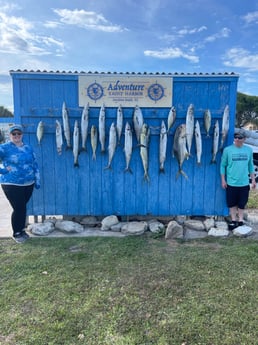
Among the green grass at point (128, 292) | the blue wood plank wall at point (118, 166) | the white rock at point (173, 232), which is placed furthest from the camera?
the blue wood plank wall at point (118, 166)

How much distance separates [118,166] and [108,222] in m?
1.00

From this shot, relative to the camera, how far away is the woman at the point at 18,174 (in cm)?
426

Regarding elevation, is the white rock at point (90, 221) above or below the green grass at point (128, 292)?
above

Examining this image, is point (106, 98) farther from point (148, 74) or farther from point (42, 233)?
point (42, 233)

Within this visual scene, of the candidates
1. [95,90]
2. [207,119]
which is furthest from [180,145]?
[95,90]

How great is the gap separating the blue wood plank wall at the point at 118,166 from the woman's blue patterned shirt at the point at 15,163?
0.63 meters

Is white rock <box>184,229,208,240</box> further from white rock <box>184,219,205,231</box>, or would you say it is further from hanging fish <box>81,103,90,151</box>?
hanging fish <box>81,103,90,151</box>

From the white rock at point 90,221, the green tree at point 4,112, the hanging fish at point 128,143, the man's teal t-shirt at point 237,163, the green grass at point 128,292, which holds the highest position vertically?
the green tree at point 4,112

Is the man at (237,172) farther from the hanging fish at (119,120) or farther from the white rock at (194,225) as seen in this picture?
the hanging fish at (119,120)

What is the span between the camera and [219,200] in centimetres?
514

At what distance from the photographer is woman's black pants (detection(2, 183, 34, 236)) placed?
437cm

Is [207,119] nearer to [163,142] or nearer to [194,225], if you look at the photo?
[163,142]

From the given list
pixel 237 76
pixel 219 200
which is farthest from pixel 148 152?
pixel 237 76

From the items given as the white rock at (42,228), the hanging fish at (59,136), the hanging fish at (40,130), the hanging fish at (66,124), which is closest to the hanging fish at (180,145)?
the hanging fish at (66,124)
